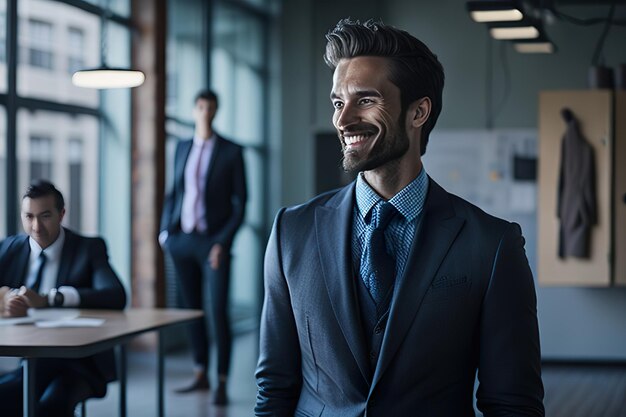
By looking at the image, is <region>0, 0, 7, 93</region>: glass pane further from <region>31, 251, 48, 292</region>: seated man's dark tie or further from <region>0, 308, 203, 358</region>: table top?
<region>31, 251, 48, 292</region>: seated man's dark tie

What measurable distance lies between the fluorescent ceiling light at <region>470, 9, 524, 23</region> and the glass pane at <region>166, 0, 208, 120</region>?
2.64m

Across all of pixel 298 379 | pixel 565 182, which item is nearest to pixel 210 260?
pixel 565 182

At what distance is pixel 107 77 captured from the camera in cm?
504

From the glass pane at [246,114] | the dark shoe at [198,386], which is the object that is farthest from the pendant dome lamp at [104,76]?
the glass pane at [246,114]

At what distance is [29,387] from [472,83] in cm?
599

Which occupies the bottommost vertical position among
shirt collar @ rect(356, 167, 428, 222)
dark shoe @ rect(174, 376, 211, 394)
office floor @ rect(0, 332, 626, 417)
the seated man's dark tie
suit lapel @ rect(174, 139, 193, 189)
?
office floor @ rect(0, 332, 626, 417)

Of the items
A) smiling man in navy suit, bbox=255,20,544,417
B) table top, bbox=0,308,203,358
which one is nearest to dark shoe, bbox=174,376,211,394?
table top, bbox=0,308,203,358

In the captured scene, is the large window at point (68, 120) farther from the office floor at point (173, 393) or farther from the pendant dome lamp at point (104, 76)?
the pendant dome lamp at point (104, 76)

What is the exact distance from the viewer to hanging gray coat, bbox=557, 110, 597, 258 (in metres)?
7.55

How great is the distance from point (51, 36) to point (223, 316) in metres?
2.19

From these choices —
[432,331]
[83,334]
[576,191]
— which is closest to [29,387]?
[83,334]

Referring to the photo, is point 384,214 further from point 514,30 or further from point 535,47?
point 535,47

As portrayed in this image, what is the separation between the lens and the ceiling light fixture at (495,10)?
6089 millimetres

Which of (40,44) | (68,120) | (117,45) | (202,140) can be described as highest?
(117,45)
